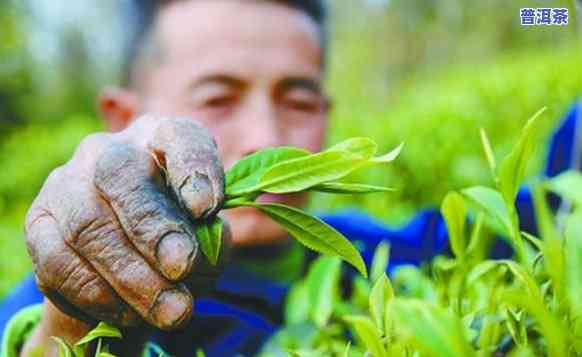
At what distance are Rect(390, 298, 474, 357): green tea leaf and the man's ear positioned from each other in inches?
51.3

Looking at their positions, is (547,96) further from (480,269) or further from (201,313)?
(480,269)

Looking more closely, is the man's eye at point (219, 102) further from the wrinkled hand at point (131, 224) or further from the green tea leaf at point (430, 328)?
the green tea leaf at point (430, 328)

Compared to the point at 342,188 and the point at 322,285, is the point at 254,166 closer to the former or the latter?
the point at 342,188

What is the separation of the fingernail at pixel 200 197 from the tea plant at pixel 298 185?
0.03 feet

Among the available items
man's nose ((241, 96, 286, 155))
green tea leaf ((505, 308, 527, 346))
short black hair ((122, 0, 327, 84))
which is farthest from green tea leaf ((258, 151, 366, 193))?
short black hair ((122, 0, 327, 84))

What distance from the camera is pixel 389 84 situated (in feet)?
25.5

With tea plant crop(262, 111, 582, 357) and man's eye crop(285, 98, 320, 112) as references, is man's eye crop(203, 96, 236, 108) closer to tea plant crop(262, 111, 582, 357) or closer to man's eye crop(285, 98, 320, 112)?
man's eye crop(285, 98, 320, 112)

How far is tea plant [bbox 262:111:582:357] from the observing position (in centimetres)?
28

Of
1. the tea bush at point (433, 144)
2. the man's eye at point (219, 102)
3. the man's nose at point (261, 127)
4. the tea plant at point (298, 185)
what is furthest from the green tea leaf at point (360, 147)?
the tea bush at point (433, 144)

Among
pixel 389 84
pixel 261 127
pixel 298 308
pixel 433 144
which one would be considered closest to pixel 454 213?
pixel 298 308

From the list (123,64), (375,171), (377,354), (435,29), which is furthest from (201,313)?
(435,29)

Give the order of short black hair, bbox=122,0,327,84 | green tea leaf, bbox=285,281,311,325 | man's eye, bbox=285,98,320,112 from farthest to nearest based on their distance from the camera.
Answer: short black hair, bbox=122,0,327,84 < man's eye, bbox=285,98,320,112 < green tea leaf, bbox=285,281,311,325

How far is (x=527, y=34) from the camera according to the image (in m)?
5.96

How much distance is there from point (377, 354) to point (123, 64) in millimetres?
1485
